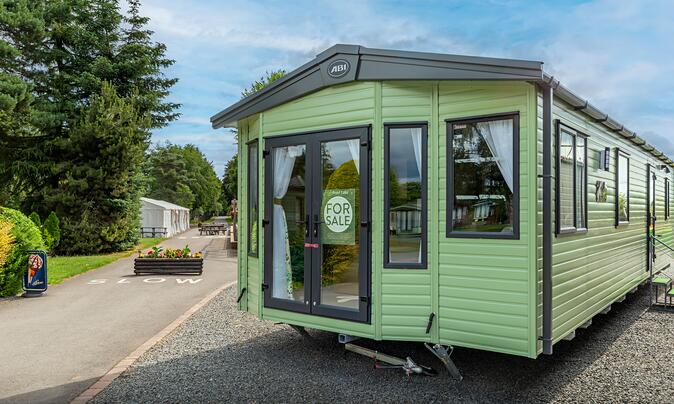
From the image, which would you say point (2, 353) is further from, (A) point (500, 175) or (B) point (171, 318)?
(A) point (500, 175)

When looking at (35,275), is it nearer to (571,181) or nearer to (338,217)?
(338,217)

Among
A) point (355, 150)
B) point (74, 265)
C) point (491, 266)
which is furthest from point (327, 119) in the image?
point (74, 265)

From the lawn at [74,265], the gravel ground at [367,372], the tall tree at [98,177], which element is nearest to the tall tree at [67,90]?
the tall tree at [98,177]

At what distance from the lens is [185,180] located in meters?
73.6

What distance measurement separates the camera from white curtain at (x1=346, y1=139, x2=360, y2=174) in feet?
18.2

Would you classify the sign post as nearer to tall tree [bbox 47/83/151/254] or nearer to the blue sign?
the blue sign

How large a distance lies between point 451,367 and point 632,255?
5179 millimetres

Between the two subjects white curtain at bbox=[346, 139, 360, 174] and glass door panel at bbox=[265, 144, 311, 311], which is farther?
glass door panel at bbox=[265, 144, 311, 311]

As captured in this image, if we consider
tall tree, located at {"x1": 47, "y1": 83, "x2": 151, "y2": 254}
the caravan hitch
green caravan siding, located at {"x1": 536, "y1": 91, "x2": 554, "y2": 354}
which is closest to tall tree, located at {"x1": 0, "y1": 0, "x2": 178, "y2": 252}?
tall tree, located at {"x1": 47, "y1": 83, "x2": 151, "y2": 254}

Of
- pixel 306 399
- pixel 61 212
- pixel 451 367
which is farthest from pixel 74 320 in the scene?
pixel 61 212

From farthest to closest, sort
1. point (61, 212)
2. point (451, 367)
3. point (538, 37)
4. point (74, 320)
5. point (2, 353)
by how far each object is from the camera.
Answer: point (61, 212) < point (74, 320) < point (538, 37) < point (2, 353) < point (451, 367)

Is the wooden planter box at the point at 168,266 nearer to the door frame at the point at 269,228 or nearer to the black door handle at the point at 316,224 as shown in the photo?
the door frame at the point at 269,228

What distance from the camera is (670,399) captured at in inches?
196

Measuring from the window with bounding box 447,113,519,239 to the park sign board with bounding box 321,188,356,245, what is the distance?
1.02 metres
